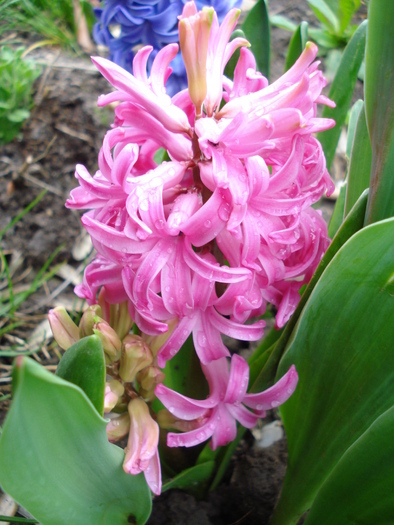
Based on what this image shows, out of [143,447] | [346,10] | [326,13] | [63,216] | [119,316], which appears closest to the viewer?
[143,447]

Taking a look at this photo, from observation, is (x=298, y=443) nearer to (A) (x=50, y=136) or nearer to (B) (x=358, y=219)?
(B) (x=358, y=219)

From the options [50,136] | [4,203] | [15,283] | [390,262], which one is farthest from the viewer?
[50,136]

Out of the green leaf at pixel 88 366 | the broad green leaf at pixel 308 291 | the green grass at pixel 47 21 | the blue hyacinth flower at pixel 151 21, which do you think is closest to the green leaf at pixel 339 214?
the broad green leaf at pixel 308 291

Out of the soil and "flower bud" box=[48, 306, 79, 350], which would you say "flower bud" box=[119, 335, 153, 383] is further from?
the soil

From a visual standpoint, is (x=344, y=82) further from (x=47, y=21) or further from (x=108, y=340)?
(x=47, y=21)

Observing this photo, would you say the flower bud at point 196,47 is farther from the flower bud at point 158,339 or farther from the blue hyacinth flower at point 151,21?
the blue hyacinth flower at point 151,21

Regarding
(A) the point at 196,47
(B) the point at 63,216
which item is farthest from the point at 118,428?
(B) the point at 63,216

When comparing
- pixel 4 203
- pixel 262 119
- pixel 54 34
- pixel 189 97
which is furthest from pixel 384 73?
pixel 54 34
